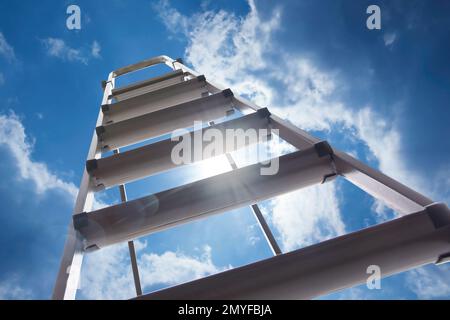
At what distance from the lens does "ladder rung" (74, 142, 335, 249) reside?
120 cm

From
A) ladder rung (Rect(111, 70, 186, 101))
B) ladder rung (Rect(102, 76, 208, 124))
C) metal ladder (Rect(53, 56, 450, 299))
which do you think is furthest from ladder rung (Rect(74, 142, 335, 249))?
ladder rung (Rect(111, 70, 186, 101))

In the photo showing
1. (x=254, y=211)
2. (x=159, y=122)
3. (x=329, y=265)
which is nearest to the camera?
(x=329, y=265)

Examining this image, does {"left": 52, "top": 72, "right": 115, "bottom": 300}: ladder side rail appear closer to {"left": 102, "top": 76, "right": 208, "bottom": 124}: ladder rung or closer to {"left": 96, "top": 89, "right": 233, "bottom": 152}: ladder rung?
{"left": 96, "top": 89, "right": 233, "bottom": 152}: ladder rung

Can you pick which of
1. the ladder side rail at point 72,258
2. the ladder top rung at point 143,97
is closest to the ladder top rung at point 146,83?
the ladder top rung at point 143,97

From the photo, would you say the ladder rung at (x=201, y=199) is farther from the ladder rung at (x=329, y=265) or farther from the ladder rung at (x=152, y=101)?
the ladder rung at (x=152, y=101)

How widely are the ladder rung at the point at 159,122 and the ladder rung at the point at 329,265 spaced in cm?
119

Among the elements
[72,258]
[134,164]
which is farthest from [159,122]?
[72,258]

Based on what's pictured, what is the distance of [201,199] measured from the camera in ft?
4.03

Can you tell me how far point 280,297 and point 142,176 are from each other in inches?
36.9

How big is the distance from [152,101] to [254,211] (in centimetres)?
123

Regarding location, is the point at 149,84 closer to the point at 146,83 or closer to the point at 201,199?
the point at 146,83

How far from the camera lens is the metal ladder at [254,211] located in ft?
3.09
